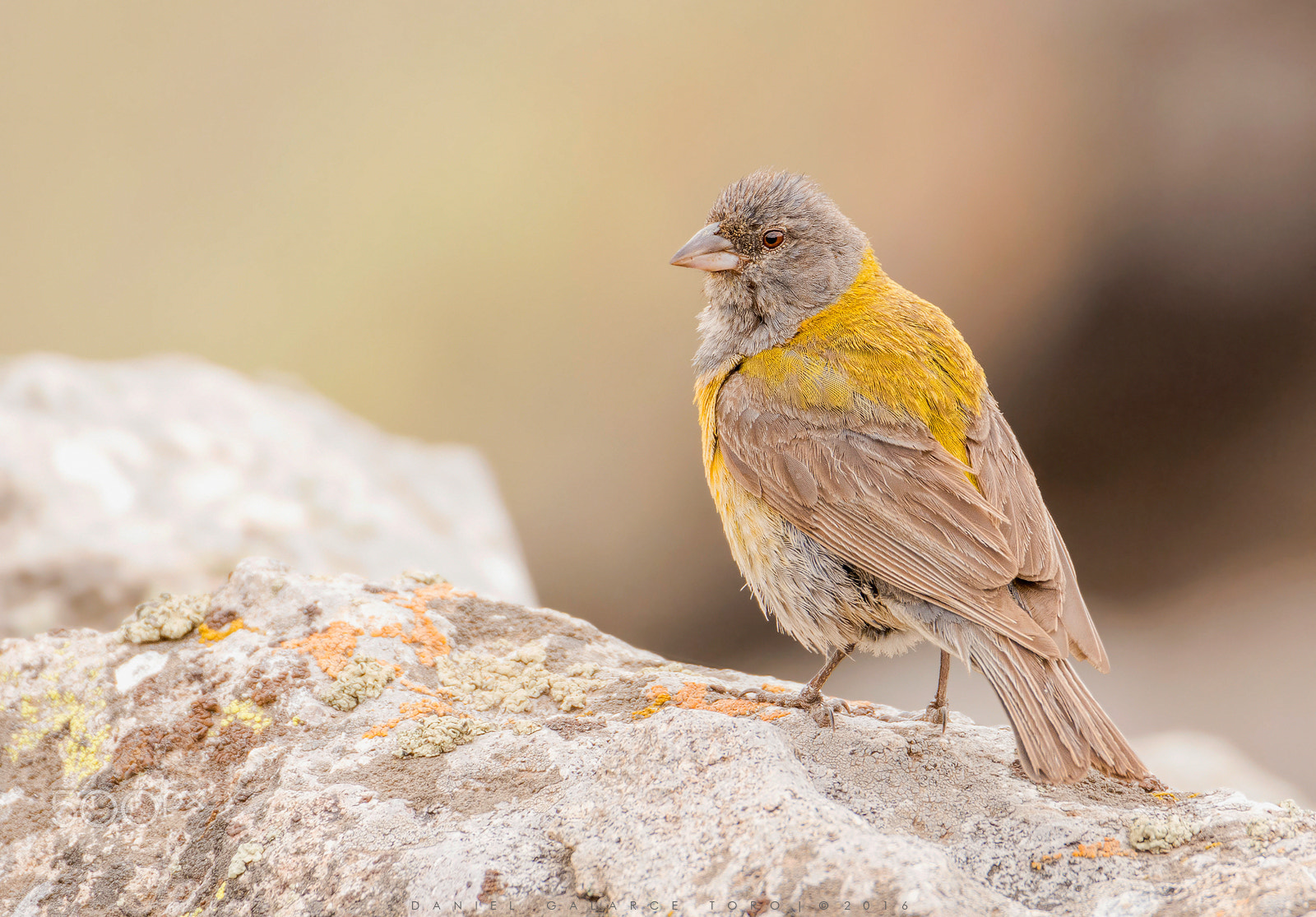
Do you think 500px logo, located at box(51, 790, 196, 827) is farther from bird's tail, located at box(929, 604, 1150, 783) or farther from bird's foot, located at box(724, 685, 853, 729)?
bird's tail, located at box(929, 604, 1150, 783)

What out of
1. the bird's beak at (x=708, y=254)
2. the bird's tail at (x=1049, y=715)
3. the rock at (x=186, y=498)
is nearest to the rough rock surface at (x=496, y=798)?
the bird's tail at (x=1049, y=715)

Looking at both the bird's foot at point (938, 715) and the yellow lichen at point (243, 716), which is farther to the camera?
the bird's foot at point (938, 715)

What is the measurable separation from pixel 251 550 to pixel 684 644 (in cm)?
355

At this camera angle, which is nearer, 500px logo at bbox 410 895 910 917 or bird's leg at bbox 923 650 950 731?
500px logo at bbox 410 895 910 917

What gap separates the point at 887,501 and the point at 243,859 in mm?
2223

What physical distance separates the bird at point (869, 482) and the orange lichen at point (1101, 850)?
23cm

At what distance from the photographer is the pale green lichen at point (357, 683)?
3248mm

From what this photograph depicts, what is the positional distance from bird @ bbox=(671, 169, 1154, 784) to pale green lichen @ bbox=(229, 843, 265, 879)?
1.73 meters

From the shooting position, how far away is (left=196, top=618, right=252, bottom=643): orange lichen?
3.48 m

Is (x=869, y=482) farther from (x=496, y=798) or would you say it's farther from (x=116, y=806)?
(x=116, y=806)

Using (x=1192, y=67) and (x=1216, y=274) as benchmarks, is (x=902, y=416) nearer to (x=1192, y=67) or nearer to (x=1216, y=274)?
(x=1216, y=274)

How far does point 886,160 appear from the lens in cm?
792

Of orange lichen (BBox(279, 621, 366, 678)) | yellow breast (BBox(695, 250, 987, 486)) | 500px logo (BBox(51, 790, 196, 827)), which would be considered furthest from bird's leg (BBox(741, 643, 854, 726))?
500px logo (BBox(51, 790, 196, 827))

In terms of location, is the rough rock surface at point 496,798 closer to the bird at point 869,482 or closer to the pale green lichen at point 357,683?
the pale green lichen at point 357,683
